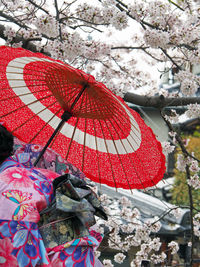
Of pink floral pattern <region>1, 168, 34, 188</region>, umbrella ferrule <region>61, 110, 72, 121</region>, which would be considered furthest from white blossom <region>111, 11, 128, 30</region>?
pink floral pattern <region>1, 168, 34, 188</region>

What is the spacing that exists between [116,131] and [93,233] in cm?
100

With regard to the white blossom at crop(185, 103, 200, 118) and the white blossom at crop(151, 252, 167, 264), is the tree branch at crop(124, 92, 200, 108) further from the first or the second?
the white blossom at crop(151, 252, 167, 264)

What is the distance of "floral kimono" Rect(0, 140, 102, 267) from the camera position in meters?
1.51

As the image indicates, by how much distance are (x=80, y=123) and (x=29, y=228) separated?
1384 mm

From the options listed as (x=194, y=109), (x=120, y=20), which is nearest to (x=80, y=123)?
(x=120, y=20)

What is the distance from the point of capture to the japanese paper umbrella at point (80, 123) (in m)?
2.50

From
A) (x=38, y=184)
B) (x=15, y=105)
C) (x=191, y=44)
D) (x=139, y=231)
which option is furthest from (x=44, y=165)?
(x=139, y=231)

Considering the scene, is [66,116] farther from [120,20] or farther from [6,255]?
[120,20]

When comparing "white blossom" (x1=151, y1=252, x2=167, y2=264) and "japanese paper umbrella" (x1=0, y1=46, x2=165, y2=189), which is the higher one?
"japanese paper umbrella" (x1=0, y1=46, x2=165, y2=189)

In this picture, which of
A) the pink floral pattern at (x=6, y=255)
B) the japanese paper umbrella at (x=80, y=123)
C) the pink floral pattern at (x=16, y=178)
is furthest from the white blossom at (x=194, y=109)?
the pink floral pattern at (x=6, y=255)

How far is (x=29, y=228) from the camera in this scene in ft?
5.09

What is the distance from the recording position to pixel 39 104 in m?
2.73

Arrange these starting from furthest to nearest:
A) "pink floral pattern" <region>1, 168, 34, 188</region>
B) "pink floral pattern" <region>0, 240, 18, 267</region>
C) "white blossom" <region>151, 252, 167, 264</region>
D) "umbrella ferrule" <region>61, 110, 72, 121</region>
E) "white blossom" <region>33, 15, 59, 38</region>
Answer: "white blossom" <region>151, 252, 167, 264</region>, "white blossom" <region>33, 15, 59, 38</region>, "umbrella ferrule" <region>61, 110, 72, 121</region>, "pink floral pattern" <region>1, 168, 34, 188</region>, "pink floral pattern" <region>0, 240, 18, 267</region>

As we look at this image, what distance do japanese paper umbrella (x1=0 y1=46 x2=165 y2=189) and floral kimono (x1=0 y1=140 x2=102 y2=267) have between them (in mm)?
791
